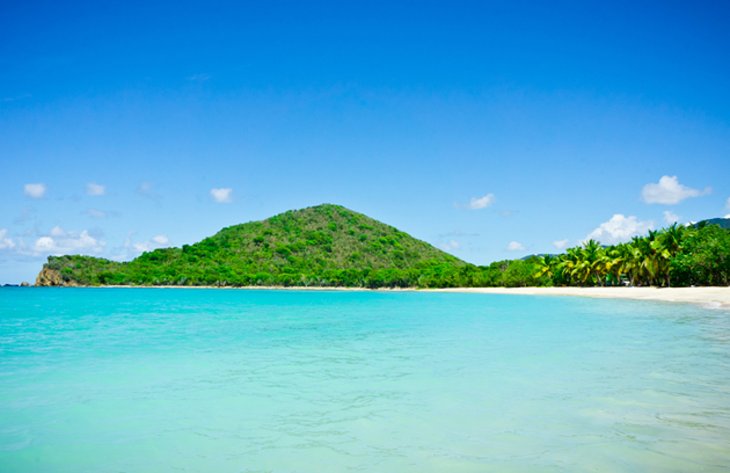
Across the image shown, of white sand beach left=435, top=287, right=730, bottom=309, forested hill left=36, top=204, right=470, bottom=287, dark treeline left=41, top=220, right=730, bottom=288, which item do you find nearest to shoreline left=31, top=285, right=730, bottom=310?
white sand beach left=435, top=287, right=730, bottom=309

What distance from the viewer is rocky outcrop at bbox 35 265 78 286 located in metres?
160

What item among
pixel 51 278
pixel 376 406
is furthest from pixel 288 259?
pixel 376 406

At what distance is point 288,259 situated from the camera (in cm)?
13588

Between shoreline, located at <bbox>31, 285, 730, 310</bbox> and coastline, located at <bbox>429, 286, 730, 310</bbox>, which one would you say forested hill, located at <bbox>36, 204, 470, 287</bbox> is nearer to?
shoreline, located at <bbox>31, 285, 730, 310</bbox>

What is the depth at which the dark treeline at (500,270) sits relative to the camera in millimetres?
51688

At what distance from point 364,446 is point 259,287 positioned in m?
124

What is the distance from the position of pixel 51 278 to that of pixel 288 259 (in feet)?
275

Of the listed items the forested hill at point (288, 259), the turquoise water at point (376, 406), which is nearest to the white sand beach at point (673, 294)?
the turquoise water at point (376, 406)

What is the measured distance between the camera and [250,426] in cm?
831

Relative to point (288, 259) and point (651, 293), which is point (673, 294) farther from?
point (288, 259)

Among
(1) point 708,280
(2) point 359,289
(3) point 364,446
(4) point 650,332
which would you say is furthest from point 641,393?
(2) point 359,289

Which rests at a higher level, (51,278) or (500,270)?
(500,270)

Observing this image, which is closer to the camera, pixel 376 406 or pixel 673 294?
pixel 376 406

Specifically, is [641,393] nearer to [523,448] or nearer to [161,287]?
[523,448]
